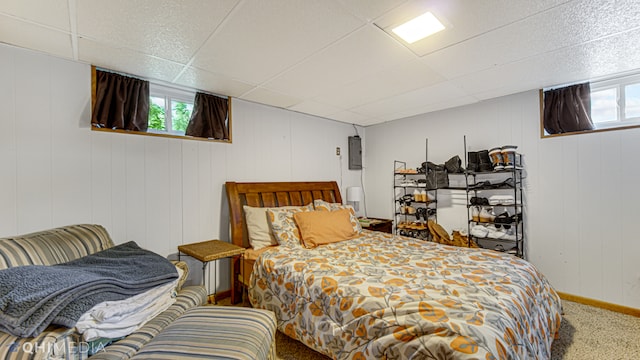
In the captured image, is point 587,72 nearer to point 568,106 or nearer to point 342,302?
point 568,106

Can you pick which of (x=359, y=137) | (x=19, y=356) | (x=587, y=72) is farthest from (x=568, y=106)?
(x=19, y=356)

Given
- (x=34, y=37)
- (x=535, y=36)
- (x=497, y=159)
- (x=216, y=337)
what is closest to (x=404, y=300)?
(x=216, y=337)

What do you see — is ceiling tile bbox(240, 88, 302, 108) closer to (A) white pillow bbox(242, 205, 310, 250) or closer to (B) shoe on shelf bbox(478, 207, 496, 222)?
(A) white pillow bbox(242, 205, 310, 250)

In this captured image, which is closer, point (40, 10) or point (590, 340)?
point (40, 10)

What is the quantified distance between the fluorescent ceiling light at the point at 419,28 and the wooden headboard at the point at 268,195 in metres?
2.16

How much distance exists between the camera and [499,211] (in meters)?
3.22

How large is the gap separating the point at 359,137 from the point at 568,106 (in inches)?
105

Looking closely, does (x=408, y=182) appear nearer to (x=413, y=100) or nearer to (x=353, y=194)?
(x=353, y=194)

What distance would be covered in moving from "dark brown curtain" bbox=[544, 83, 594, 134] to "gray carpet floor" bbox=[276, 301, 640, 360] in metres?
1.83

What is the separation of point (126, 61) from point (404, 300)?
106 inches

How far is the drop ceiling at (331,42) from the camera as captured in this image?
1521 millimetres

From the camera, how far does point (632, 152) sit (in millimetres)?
2482

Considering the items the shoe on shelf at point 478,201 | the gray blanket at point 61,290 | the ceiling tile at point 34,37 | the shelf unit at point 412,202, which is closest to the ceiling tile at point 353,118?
the shelf unit at point 412,202

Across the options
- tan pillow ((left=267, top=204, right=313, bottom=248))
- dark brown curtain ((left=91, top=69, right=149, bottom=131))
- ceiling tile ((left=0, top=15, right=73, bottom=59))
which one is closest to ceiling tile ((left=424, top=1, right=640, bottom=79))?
tan pillow ((left=267, top=204, right=313, bottom=248))
